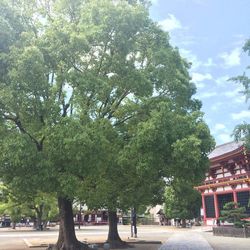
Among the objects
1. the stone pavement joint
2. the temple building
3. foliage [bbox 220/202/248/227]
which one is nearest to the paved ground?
the stone pavement joint

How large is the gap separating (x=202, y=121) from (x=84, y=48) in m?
6.92

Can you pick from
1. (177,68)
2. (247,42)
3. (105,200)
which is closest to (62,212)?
(105,200)

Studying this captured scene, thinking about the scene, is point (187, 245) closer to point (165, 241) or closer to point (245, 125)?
point (165, 241)

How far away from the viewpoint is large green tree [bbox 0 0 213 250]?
17.0 metres

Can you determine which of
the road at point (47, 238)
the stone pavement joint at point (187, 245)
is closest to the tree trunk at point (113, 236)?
the stone pavement joint at point (187, 245)

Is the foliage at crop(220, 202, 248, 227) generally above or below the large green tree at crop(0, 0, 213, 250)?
below

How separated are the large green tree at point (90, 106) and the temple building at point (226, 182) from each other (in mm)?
22100

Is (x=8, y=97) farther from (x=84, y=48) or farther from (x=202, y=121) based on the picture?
(x=202, y=121)

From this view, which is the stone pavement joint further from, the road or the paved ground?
the road

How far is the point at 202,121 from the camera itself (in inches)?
799

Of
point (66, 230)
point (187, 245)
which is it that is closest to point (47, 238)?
point (187, 245)

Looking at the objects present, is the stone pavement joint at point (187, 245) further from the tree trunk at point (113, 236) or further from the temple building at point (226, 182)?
the temple building at point (226, 182)

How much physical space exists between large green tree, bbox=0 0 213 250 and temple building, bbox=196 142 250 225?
2210 centimetres

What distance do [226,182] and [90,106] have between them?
95.4 ft
